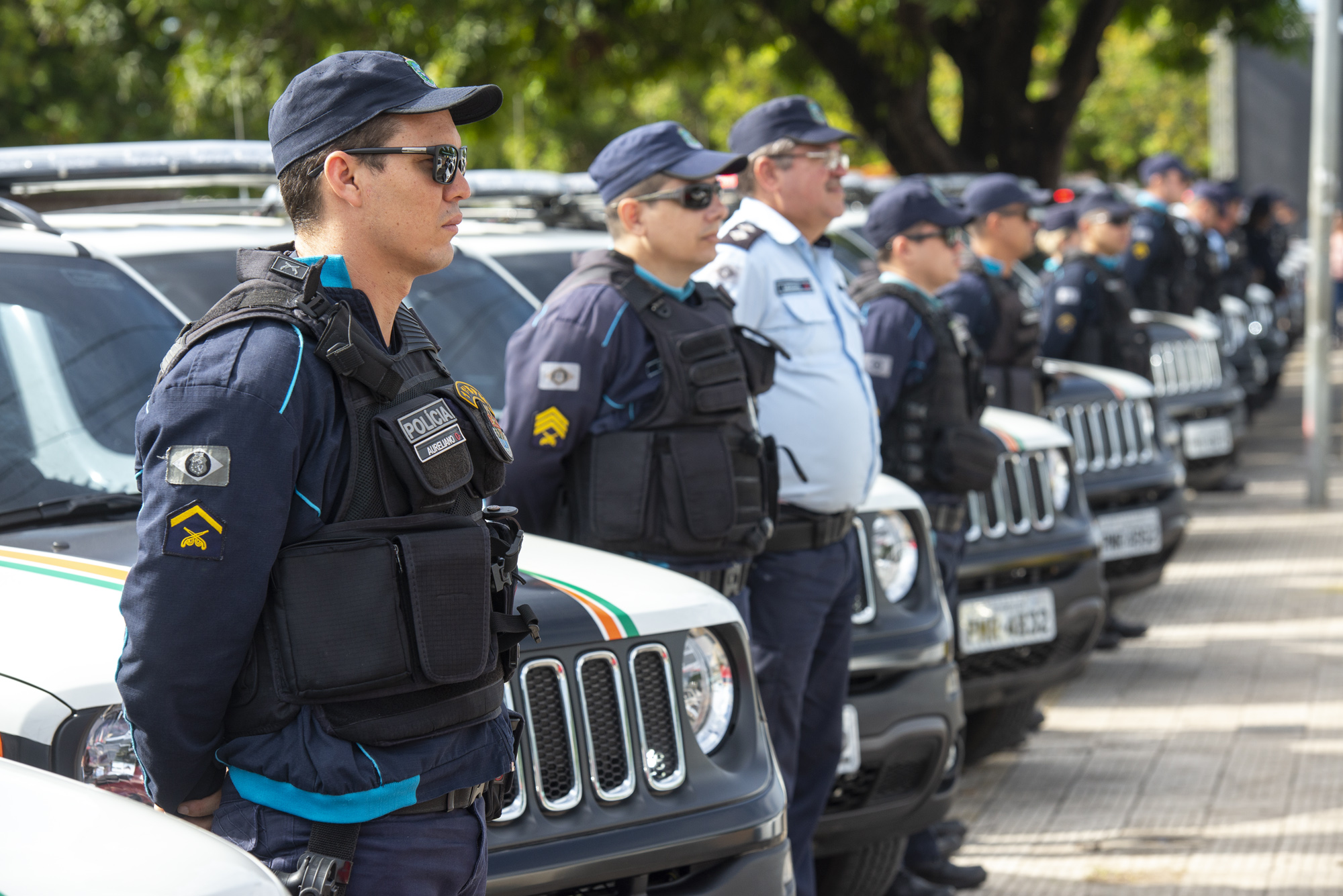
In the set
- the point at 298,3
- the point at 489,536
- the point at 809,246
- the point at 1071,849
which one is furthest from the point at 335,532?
the point at 298,3

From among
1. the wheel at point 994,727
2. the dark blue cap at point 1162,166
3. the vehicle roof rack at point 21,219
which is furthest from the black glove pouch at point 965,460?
the dark blue cap at point 1162,166

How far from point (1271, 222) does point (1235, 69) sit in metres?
7.98

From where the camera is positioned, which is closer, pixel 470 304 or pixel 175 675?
pixel 175 675

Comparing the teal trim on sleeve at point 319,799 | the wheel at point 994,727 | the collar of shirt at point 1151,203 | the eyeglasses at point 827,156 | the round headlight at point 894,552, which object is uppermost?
the eyeglasses at point 827,156

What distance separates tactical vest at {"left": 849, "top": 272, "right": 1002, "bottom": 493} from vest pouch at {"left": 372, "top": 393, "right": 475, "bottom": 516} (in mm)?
3217

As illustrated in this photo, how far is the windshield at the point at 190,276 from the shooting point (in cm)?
441

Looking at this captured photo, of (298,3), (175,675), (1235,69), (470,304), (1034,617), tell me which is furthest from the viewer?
(1235,69)

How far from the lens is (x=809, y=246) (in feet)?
14.7

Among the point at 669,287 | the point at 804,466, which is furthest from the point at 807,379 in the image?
the point at 669,287

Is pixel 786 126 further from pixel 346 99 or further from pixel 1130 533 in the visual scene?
pixel 1130 533

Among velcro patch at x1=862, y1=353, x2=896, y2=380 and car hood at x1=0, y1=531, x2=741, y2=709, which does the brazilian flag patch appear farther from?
velcro patch at x1=862, y1=353, x2=896, y2=380

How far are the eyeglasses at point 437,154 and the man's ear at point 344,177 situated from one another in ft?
0.04

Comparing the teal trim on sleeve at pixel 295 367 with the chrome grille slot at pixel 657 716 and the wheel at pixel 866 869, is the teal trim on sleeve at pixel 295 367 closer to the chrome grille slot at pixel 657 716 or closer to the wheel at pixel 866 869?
the chrome grille slot at pixel 657 716

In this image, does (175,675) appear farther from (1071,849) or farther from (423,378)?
(1071,849)
